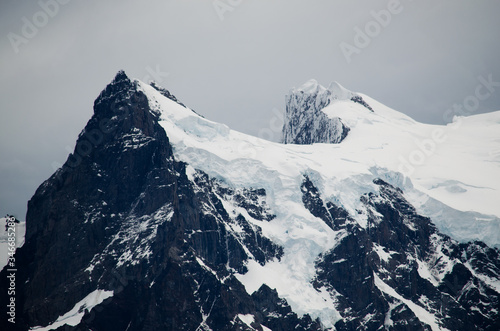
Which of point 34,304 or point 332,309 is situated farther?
point 332,309

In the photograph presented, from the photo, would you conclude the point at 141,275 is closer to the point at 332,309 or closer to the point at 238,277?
the point at 238,277

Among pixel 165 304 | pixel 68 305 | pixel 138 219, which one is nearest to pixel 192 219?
pixel 138 219

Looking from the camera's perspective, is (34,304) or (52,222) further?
(52,222)

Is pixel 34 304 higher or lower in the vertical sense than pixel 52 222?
lower

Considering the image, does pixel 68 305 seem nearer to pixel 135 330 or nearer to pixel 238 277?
pixel 135 330

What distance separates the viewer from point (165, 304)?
7082 inches

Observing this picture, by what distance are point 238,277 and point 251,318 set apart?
1381cm

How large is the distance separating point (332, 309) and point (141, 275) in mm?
55656

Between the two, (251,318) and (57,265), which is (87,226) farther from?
(251,318)

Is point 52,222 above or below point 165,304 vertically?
above

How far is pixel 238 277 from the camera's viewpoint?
7731 inches

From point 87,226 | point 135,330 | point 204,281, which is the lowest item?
point 135,330

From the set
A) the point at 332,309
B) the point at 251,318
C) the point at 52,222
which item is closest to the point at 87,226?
the point at 52,222

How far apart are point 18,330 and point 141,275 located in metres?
33.0
